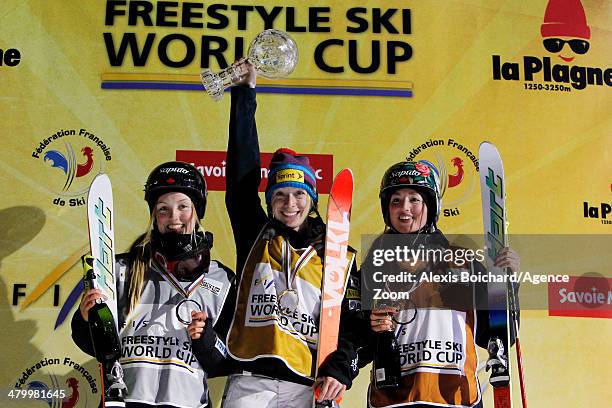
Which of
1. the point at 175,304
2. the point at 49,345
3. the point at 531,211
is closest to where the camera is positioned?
the point at 175,304

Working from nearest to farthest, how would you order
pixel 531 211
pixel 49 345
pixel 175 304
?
pixel 175 304 < pixel 49 345 < pixel 531 211

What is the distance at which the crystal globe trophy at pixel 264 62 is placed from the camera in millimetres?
3537

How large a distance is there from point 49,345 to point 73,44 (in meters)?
1.48

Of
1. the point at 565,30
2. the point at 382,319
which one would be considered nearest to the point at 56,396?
the point at 382,319

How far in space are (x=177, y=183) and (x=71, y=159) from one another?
71cm

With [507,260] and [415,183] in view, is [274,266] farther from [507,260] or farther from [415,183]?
[507,260]

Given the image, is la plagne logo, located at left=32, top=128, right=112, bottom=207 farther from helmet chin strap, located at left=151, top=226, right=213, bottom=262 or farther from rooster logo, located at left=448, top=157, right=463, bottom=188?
rooster logo, located at left=448, top=157, right=463, bottom=188

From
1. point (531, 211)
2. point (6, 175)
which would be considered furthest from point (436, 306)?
point (6, 175)

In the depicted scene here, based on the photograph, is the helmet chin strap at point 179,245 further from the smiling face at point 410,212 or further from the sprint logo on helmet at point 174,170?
the smiling face at point 410,212

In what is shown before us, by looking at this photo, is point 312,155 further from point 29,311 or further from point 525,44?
point 29,311

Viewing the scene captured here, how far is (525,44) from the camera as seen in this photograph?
3988 millimetres

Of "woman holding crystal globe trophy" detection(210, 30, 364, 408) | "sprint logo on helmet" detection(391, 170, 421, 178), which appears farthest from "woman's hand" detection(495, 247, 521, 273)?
"woman holding crystal globe trophy" detection(210, 30, 364, 408)

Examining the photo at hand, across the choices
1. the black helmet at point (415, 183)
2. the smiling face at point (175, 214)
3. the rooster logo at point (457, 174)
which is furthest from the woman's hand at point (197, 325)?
the rooster logo at point (457, 174)

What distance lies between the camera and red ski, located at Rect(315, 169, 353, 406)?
3.15m
